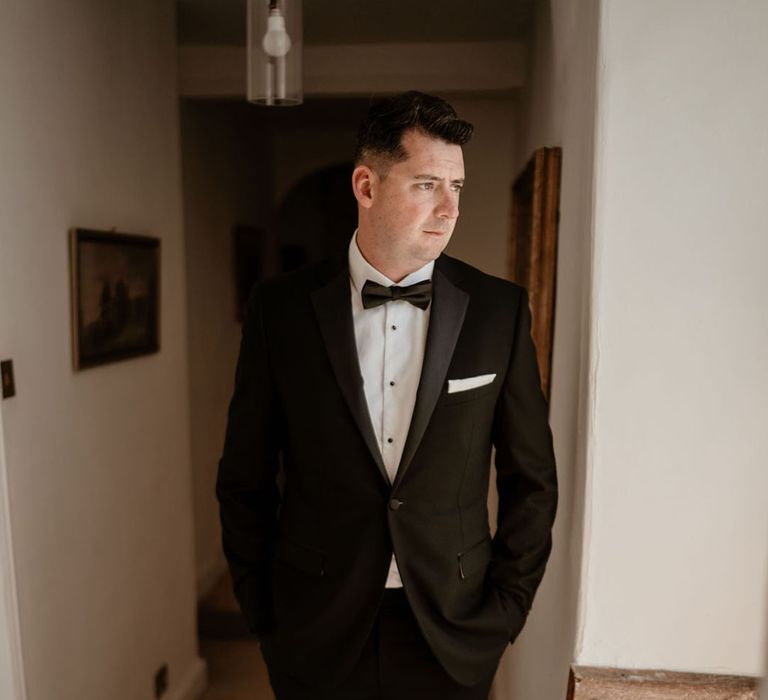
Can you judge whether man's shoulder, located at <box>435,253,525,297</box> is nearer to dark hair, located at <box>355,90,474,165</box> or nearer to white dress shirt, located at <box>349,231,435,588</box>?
white dress shirt, located at <box>349,231,435,588</box>

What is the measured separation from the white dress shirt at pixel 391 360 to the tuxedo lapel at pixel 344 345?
3 cm

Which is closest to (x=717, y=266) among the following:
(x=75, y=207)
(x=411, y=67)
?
(x=75, y=207)

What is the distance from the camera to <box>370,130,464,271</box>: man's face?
1.35 metres

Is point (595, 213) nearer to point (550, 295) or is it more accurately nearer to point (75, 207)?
point (550, 295)

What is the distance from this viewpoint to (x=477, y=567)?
1566mm

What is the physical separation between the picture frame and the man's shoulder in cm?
125

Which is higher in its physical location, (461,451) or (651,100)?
(651,100)

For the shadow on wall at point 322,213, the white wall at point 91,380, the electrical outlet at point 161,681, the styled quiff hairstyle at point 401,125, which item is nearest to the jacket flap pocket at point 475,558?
the styled quiff hairstyle at point 401,125

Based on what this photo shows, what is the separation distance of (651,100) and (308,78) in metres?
2.21

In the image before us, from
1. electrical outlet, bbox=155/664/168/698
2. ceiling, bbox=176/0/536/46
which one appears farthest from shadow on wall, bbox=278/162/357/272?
electrical outlet, bbox=155/664/168/698

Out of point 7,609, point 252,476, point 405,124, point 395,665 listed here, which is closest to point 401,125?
point 405,124

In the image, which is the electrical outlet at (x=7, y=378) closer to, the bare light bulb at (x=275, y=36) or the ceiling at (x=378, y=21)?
the bare light bulb at (x=275, y=36)

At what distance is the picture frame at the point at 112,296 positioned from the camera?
2262 millimetres

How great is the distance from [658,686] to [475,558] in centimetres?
45
